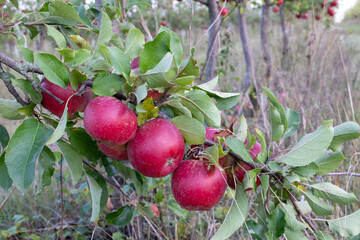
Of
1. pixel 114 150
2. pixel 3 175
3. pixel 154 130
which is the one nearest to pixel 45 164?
pixel 3 175

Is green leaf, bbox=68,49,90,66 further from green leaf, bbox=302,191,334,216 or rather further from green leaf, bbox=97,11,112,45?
green leaf, bbox=302,191,334,216

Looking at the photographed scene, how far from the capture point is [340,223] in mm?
659

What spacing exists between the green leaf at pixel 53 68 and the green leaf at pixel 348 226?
612 mm

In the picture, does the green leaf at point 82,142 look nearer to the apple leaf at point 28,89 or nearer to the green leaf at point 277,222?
the apple leaf at point 28,89

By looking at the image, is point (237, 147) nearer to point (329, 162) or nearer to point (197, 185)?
point (197, 185)

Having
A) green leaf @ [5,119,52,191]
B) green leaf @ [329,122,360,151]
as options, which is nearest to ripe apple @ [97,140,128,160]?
green leaf @ [5,119,52,191]

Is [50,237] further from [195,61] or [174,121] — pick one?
[195,61]

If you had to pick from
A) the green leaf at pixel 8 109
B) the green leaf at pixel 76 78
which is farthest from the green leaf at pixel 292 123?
the green leaf at pixel 8 109

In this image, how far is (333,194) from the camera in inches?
25.9

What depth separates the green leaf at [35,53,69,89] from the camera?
0.53 meters

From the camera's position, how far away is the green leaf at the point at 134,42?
629mm

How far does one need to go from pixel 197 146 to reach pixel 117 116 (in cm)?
21

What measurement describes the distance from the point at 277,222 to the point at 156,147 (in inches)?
11.7

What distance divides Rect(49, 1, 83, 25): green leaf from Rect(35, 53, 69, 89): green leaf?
7.2 inches
